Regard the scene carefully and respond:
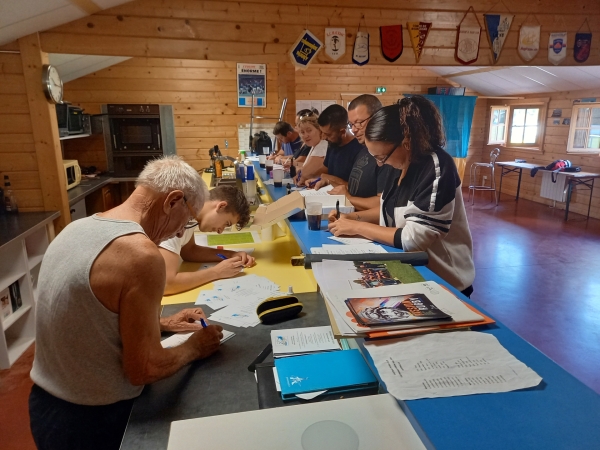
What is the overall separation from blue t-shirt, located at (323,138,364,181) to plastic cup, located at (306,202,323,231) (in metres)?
1.07

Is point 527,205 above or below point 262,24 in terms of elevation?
below

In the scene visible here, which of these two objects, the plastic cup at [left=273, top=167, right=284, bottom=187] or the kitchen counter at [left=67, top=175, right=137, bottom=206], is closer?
the plastic cup at [left=273, top=167, right=284, bottom=187]

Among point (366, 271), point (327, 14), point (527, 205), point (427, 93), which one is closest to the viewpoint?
point (366, 271)

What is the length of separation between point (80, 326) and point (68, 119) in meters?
4.66

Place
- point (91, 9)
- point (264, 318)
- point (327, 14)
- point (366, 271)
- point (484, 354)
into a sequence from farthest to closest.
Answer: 1. point (327, 14)
2. point (91, 9)
3. point (264, 318)
4. point (366, 271)
5. point (484, 354)

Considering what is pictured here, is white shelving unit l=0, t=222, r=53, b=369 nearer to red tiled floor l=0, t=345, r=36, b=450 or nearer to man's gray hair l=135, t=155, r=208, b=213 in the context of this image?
red tiled floor l=0, t=345, r=36, b=450

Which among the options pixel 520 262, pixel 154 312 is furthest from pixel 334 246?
pixel 520 262

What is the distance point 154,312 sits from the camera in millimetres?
1082

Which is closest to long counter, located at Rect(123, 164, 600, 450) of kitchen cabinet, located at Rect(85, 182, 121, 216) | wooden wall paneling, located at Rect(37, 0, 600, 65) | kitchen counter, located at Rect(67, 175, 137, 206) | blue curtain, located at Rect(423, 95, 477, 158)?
wooden wall paneling, located at Rect(37, 0, 600, 65)

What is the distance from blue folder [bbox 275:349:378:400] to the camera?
0.95 metres

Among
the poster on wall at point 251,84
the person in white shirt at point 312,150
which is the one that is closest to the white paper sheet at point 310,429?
the person in white shirt at point 312,150

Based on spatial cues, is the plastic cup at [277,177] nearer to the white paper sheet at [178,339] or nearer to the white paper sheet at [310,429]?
the white paper sheet at [178,339]

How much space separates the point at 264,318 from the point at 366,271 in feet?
1.36

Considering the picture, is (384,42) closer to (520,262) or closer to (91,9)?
(91,9)
